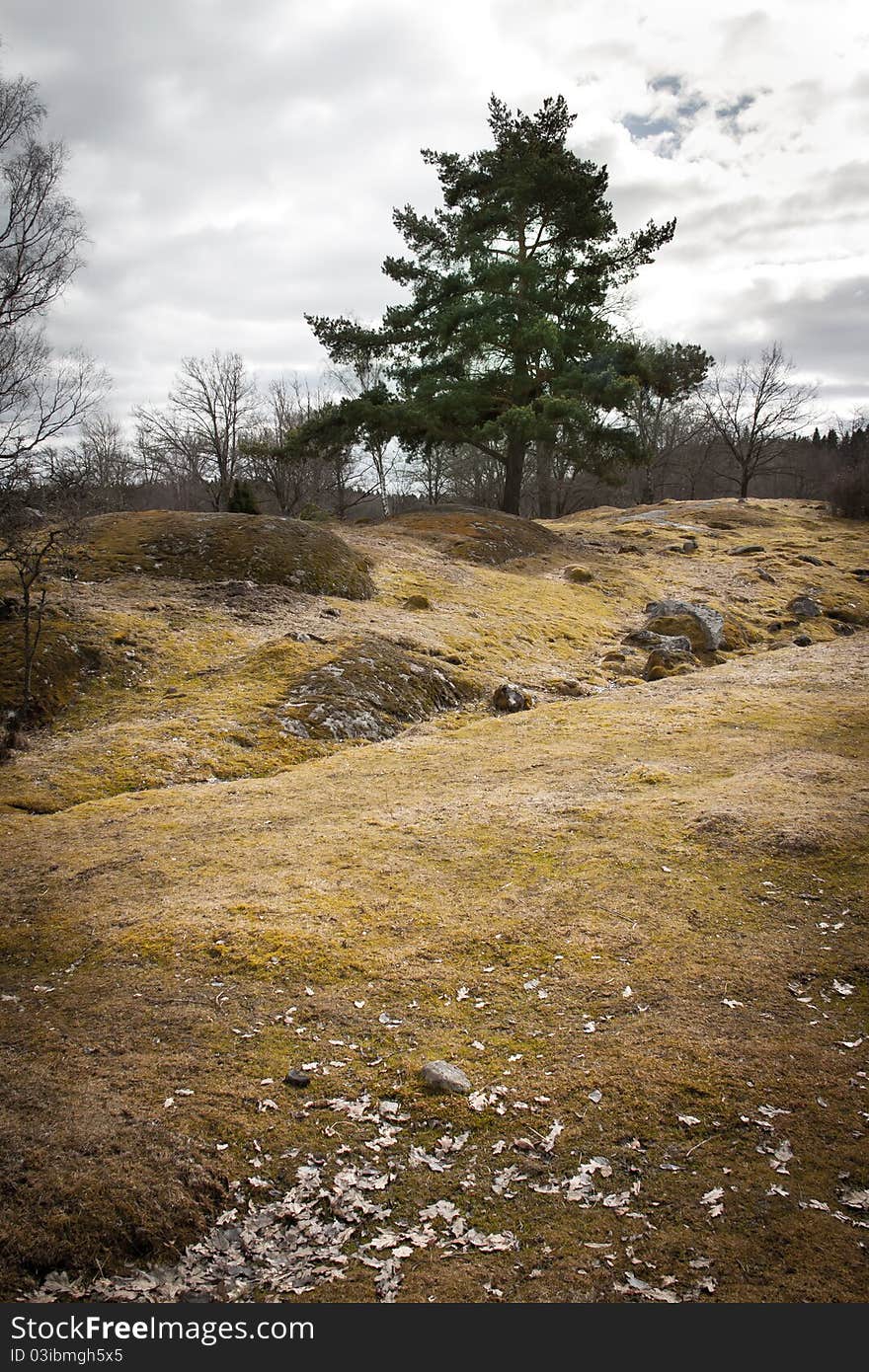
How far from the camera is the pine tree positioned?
77.5 feet

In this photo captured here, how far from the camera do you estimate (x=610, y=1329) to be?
2.54 meters

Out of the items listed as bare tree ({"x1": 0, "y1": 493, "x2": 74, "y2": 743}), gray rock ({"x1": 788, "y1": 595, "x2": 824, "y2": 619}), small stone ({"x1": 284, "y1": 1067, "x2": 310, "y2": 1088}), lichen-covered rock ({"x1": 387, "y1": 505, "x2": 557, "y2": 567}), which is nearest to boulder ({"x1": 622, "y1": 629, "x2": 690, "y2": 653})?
gray rock ({"x1": 788, "y1": 595, "x2": 824, "y2": 619})

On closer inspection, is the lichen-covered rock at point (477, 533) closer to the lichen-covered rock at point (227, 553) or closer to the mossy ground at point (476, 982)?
the lichen-covered rock at point (227, 553)

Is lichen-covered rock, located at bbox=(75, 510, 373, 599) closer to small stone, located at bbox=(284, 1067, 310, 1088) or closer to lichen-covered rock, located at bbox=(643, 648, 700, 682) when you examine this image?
lichen-covered rock, located at bbox=(643, 648, 700, 682)

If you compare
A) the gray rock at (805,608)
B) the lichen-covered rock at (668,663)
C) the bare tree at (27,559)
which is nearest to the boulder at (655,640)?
the lichen-covered rock at (668,663)

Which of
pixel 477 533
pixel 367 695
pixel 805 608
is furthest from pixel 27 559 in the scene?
pixel 805 608

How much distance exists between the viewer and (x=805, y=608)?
63.2 ft

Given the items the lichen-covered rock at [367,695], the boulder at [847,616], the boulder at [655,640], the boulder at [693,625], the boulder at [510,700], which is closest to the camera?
the lichen-covered rock at [367,695]

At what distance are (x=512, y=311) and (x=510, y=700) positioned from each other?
18.2 metres

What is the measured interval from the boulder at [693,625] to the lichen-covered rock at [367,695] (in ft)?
20.5

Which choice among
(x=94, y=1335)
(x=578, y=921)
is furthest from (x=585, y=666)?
(x=94, y=1335)

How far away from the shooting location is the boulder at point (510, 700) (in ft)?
38.3

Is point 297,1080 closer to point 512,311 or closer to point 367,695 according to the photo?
point 367,695

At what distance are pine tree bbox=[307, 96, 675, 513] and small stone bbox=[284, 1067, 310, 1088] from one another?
836 inches
